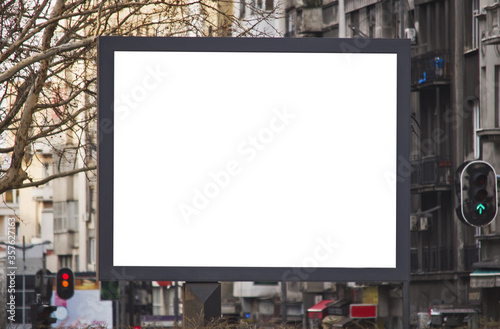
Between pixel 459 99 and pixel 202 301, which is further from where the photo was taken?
pixel 459 99

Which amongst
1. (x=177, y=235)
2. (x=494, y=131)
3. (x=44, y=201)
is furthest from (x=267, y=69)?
(x=44, y=201)

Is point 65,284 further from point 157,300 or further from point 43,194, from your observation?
point 43,194

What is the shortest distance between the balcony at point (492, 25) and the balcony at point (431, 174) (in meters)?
6.41

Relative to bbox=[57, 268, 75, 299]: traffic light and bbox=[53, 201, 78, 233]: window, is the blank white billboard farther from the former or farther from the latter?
bbox=[53, 201, 78, 233]: window

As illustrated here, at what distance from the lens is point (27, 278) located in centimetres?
6269

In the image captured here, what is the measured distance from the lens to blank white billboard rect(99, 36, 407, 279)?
1474 cm

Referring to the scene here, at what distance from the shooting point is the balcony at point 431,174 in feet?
133

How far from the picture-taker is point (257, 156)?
14.9 meters

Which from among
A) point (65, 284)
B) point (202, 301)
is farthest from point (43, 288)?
point (202, 301)

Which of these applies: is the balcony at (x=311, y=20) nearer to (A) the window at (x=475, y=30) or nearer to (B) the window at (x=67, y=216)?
(A) the window at (x=475, y=30)

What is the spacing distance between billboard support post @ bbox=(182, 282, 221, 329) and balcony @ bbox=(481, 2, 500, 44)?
21.7m

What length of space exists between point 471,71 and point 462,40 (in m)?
1.06

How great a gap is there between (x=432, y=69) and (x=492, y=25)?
6.06m

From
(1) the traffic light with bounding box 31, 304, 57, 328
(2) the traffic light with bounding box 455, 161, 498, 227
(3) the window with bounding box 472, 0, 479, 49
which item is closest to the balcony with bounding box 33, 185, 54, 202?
(3) the window with bounding box 472, 0, 479, 49
